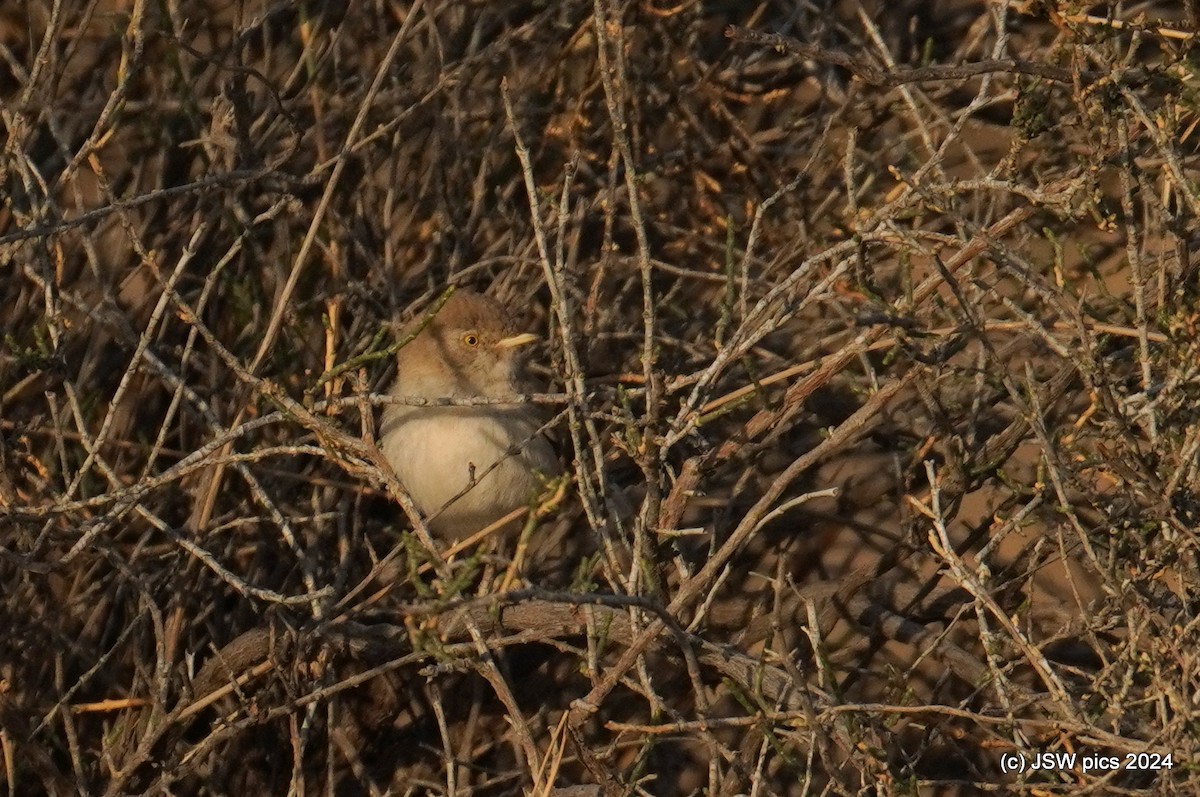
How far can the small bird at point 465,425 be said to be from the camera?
5281mm

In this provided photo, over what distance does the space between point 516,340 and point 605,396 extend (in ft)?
1.80

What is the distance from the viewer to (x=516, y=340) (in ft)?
18.3

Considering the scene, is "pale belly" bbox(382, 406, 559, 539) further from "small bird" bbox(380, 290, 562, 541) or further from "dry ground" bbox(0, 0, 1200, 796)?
"dry ground" bbox(0, 0, 1200, 796)

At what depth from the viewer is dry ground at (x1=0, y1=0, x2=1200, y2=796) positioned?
398cm

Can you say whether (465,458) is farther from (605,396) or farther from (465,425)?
(605,396)

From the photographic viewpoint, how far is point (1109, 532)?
4.05 metres

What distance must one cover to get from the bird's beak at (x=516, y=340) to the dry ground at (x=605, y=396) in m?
0.14

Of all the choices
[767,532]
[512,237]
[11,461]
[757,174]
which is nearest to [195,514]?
[11,461]

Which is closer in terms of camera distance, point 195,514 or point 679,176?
point 195,514

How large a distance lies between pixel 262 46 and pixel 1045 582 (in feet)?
11.7

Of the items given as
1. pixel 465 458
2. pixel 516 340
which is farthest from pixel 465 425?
pixel 516 340

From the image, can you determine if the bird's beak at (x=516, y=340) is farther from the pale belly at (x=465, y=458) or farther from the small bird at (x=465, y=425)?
the pale belly at (x=465, y=458)

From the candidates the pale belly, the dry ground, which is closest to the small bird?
the pale belly

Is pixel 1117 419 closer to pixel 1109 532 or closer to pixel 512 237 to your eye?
pixel 1109 532
